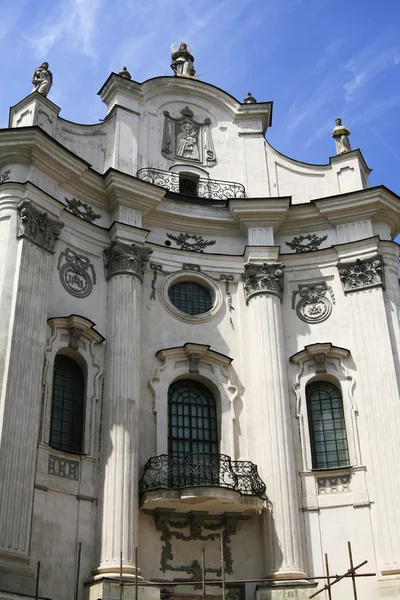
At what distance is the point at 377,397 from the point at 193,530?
20.5ft

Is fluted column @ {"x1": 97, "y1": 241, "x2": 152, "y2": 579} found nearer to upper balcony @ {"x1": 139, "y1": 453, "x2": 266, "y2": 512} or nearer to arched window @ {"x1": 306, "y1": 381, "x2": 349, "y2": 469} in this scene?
upper balcony @ {"x1": 139, "y1": 453, "x2": 266, "y2": 512}

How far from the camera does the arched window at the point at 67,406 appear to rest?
811 inches

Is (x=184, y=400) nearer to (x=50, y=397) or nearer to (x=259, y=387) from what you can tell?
(x=259, y=387)

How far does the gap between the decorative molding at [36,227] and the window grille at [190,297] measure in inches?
171

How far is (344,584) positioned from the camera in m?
20.5

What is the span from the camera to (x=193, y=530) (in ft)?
68.7

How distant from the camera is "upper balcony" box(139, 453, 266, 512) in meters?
20.1

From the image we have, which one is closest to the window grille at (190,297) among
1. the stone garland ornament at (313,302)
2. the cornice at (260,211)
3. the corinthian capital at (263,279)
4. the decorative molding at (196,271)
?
the decorative molding at (196,271)

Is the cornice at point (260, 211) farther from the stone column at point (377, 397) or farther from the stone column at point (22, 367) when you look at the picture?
the stone column at point (22, 367)

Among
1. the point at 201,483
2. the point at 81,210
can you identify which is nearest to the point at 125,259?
the point at 81,210

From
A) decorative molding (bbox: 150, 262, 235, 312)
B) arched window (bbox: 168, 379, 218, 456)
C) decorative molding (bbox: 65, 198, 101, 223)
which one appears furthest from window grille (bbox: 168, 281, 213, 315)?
decorative molding (bbox: 65, 198, 101, 223)

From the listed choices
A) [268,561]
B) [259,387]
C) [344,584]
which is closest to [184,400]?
[259,387]

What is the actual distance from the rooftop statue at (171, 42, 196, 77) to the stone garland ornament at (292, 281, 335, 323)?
999 centimetres

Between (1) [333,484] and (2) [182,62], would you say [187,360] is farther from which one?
(2) [182,62]
